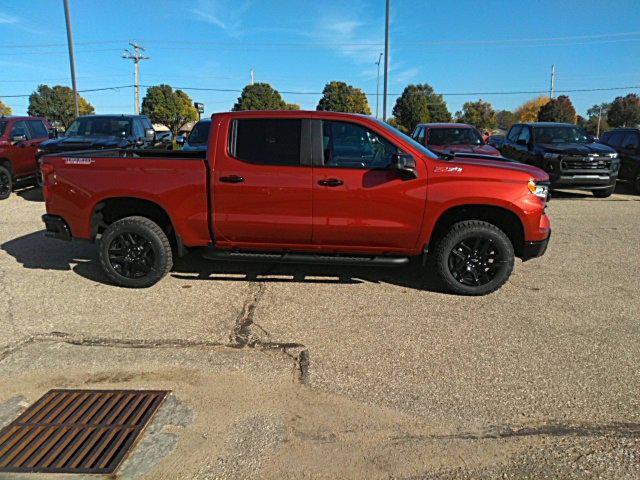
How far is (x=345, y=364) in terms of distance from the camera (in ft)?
11.8

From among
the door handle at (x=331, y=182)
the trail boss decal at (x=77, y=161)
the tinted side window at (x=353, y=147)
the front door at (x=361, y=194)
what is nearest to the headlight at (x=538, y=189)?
the front door at (x=361, y=194)

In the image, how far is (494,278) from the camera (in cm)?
492

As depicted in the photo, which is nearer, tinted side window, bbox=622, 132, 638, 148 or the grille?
the grille

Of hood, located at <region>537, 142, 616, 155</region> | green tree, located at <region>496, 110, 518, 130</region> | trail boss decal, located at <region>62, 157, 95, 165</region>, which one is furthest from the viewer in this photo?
green tree, located at <region>496, 110, 518, 130</region>

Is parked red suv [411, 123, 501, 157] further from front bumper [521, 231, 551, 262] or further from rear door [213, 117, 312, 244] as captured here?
rear door [213, 117, 312, 244]

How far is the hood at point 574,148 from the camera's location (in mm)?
11328

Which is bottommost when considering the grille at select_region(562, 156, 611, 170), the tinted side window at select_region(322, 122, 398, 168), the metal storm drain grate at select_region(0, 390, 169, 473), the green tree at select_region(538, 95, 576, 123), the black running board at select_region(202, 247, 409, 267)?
the metal storm drain grate at select_region(0, 390, 169, 473)

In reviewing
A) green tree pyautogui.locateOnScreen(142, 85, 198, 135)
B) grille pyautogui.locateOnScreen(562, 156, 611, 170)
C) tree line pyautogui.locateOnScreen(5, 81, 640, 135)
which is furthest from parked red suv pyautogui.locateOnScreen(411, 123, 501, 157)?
green tree pyautogui.locateOnScreen(142, 85, 198, 135)

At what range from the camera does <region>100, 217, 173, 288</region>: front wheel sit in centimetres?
505

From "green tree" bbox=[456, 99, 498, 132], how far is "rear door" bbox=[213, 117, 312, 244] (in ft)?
217

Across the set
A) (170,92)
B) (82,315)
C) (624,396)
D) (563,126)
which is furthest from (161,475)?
Answer: (170,92)

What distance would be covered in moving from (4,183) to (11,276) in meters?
6.55

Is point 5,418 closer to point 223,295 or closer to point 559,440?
point 223,295

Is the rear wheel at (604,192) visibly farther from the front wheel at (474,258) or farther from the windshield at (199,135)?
the windshield at (199,135)
